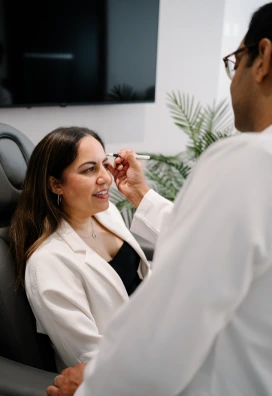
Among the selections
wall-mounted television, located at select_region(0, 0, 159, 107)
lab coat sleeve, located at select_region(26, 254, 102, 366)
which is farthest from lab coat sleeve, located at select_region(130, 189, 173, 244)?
wall-mounted television, located at select_region(0, 0, 159, 107)

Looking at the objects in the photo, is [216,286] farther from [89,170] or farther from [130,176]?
[130,176]

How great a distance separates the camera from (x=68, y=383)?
3.40ft

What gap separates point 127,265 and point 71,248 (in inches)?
10.8

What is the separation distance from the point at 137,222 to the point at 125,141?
1516 millimetres

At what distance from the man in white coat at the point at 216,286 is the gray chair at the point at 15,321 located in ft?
1.55

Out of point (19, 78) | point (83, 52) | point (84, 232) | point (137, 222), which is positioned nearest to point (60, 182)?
point (84, 232)

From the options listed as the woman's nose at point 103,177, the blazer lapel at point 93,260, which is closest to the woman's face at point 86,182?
the woman's nose at point 103,177

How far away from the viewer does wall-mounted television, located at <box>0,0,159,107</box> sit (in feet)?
7.52

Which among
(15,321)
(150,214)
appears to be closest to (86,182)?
(150,214)

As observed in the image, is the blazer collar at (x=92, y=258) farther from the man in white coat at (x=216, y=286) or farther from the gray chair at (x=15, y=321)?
the man in white coat at (x=216, y=286)

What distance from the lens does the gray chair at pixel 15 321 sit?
1171mm

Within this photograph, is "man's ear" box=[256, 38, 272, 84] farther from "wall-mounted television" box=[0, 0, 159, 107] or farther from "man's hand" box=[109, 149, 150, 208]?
"wall-mounted television" box=[0, 0, 159, 107]

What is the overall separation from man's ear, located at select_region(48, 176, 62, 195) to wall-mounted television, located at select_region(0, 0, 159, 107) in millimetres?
1021

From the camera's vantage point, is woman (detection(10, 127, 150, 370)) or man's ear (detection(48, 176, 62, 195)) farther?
man's ear (detection(48, 176, 62, 195))
